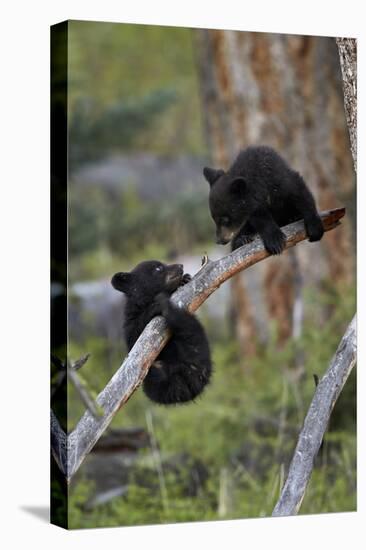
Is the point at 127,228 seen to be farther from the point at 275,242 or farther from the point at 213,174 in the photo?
the point at 275,242

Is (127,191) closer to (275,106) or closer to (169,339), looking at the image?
(275,106)

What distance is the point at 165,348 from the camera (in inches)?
258

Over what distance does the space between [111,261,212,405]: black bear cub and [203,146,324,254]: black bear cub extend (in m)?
0.49

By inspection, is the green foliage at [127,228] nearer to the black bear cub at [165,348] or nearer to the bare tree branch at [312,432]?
the black bear cub at [165,348]

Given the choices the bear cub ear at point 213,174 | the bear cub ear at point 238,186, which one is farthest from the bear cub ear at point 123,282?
the bear cub ear at point 213,174

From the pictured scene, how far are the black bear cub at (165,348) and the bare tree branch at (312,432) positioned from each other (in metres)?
0.88

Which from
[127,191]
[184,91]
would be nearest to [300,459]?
[127,191]

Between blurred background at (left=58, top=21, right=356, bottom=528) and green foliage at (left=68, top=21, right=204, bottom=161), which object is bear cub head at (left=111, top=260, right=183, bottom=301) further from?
green foliage at (left=68, top=21, right=204, bottom=161)

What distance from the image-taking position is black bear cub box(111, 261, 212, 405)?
254 inches

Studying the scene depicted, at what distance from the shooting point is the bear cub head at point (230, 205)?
6.73m

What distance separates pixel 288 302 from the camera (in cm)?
1217

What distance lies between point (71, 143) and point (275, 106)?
282 cm

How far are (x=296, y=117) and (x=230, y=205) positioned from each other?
5352 millimetres

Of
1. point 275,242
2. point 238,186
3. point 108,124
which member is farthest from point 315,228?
point 108,124
